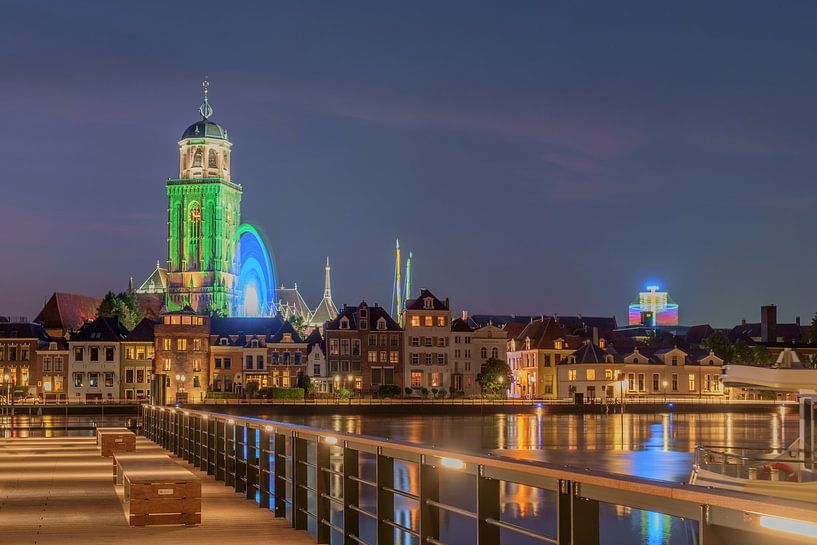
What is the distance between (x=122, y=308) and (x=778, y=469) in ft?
512

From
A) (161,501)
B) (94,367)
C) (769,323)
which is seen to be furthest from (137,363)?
(161,501)

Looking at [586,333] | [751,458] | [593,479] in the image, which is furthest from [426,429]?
[593,479]

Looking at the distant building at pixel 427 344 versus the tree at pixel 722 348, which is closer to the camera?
the distant building at pixel 427 344

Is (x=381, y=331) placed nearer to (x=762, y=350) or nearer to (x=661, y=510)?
(x=762, y=350)

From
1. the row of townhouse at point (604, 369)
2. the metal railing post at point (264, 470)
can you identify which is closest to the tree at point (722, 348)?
the row of townhouse at point (604, 369)

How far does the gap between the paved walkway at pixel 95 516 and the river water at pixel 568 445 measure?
9.20 ft

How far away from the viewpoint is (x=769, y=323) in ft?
586

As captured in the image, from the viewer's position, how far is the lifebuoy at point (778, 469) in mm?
25156

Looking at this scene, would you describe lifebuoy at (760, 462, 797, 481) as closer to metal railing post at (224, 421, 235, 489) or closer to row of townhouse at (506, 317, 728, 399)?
metal railing post at (224, 421, 235, 489)

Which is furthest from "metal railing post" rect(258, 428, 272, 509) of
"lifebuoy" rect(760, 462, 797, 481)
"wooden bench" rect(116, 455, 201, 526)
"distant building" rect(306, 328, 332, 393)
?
"distant building" rect(306, 328, 332, 393)

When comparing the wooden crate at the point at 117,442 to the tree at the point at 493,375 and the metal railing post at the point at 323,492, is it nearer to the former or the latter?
the metal railing post at the point at 323,492

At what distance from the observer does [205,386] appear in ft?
419

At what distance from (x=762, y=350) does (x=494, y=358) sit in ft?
138

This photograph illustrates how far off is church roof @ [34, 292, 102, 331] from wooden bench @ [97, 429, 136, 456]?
133837mm
